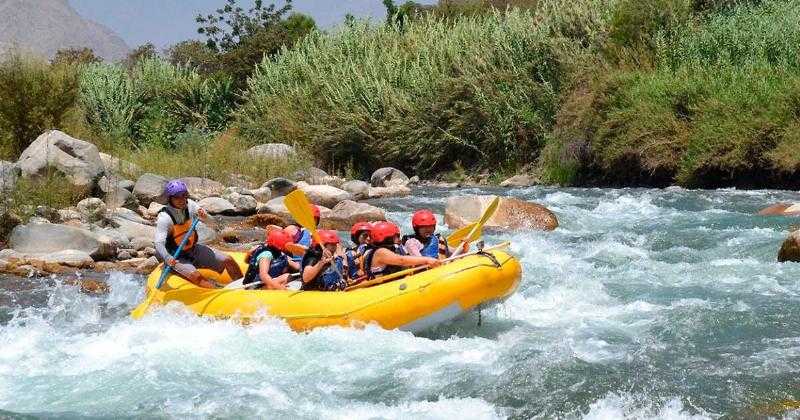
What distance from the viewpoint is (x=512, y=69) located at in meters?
19.7

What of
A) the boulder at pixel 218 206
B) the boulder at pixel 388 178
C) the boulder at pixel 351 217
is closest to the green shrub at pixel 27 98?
the boulder at pixel 218 206

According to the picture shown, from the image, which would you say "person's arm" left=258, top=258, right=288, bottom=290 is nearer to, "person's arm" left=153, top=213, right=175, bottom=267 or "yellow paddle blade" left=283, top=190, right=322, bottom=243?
"yellow paddle blade" left=283, top=190, right=322, bottom=243

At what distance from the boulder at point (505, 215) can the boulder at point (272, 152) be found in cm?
647

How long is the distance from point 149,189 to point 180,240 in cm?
629

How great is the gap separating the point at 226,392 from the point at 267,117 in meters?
17.4

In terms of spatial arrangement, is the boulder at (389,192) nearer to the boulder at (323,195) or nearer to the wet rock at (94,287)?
the boulder at (323,195)

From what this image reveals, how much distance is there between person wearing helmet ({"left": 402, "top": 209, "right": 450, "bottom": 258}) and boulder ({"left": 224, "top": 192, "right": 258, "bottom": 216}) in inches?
263

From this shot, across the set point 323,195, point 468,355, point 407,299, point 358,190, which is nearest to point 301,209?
point 407,299

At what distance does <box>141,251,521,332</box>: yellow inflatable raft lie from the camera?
6363 millimetres

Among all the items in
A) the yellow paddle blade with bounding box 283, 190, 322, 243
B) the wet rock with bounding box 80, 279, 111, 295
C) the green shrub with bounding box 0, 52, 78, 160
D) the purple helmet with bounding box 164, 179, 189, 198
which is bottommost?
the wet rock with bounding box 80, 279, 111, 295

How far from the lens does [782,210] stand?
36.8 feet

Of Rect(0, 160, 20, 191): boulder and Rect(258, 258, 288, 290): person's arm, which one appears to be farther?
Rect(0, 160, 20, 191): boulder

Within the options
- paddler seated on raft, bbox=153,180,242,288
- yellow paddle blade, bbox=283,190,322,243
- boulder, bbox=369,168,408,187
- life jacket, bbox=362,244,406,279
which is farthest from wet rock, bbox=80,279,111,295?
boulder, bbox=369,168,408,187

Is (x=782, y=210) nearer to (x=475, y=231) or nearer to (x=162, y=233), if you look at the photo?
(x=475, y=231)
